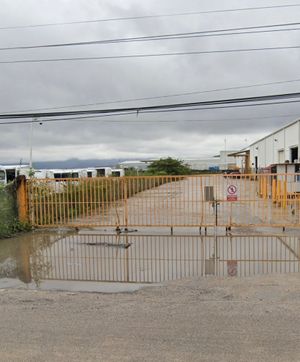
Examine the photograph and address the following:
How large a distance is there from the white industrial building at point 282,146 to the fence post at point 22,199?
16622mm

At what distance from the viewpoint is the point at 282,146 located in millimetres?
34906

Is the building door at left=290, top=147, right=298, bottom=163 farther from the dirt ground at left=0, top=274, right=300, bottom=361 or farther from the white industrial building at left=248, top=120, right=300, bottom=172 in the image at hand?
the dirt ground at left=0, top=274, right=300, bottom=361

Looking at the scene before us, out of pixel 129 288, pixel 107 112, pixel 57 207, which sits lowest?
pixel 129 288

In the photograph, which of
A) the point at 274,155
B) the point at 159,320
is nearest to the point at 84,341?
the point at 159,320

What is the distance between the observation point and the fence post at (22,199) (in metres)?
12.4

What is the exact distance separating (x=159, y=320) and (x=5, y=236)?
765 cm

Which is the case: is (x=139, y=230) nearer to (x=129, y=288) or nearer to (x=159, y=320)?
(x=129, y=288)

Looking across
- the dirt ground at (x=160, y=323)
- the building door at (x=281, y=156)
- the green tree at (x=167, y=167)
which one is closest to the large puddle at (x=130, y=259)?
the dirt ground at (x=160, y=323)

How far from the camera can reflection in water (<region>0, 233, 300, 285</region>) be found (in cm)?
738

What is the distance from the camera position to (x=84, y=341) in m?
4.29

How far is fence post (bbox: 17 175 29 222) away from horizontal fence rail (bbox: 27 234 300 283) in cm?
224

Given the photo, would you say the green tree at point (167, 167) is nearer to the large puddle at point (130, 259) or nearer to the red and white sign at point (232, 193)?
the red and white sign at point (232, 193)

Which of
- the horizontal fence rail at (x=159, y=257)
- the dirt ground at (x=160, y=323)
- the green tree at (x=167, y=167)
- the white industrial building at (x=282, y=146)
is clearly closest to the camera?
the dirt ground at (x=160, y=323)

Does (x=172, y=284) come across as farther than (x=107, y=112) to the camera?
No
